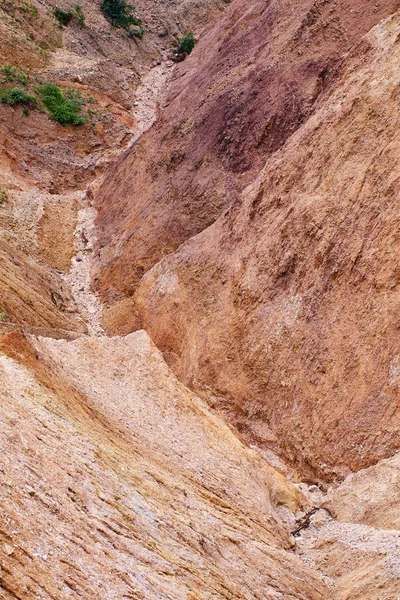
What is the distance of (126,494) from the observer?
31.1 feet

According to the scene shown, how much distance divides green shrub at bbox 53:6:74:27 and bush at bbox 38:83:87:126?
8.32 m

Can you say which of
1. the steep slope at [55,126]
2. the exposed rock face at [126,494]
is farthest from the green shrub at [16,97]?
the exposed rock face at [126,494]

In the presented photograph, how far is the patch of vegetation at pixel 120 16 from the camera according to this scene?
150 feet

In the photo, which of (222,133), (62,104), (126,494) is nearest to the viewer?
(126,494)

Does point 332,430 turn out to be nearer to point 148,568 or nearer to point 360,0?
point 148,568

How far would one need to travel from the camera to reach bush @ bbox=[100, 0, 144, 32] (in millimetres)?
45750

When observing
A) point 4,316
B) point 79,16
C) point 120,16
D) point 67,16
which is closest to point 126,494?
point 4,316

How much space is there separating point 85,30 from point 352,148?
32175 millimetres

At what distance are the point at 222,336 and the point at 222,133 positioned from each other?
9.66 meters

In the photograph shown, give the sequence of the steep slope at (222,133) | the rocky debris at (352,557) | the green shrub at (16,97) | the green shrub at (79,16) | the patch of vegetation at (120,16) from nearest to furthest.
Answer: the rocky debris at (352,557) → the steep slope at (222,133) → the green shrub at (16,97) → the green shrub at (79,16) → the patch of vegetation at (120,16)

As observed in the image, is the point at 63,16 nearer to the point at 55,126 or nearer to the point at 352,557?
the point at 55,126

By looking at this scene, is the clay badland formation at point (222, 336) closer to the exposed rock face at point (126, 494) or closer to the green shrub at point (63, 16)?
the exposed rock face at point (126, 494)

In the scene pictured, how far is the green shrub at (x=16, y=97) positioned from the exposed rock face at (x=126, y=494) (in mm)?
21814

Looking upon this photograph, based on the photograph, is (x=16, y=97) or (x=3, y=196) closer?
(x=3, y=196)
